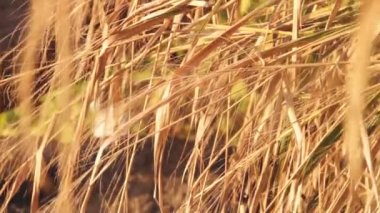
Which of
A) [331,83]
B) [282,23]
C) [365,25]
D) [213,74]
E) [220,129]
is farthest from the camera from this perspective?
[220,129]

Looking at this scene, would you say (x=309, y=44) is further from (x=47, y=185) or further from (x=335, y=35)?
(x=47, y=185)

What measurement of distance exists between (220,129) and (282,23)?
0.21 m

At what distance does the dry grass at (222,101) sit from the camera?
0.95 meters

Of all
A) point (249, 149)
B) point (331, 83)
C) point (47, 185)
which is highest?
point (331, 83)

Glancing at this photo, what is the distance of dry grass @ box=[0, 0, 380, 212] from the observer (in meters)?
0.95

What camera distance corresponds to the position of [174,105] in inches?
43.1

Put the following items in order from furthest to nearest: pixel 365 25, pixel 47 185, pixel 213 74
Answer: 1. pixel 47 185
2. pixel 213 74
3. pixel 365 25

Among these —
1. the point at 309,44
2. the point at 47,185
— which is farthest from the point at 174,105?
the point at 47,185

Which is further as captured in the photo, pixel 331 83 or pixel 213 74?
pixel 331 83

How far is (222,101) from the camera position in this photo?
113 centimetres

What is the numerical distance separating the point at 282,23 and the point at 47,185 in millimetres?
689

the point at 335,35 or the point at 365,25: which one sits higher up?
the point at 365,25

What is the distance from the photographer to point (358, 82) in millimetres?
447

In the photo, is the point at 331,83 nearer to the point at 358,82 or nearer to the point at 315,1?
the point at 315,1
